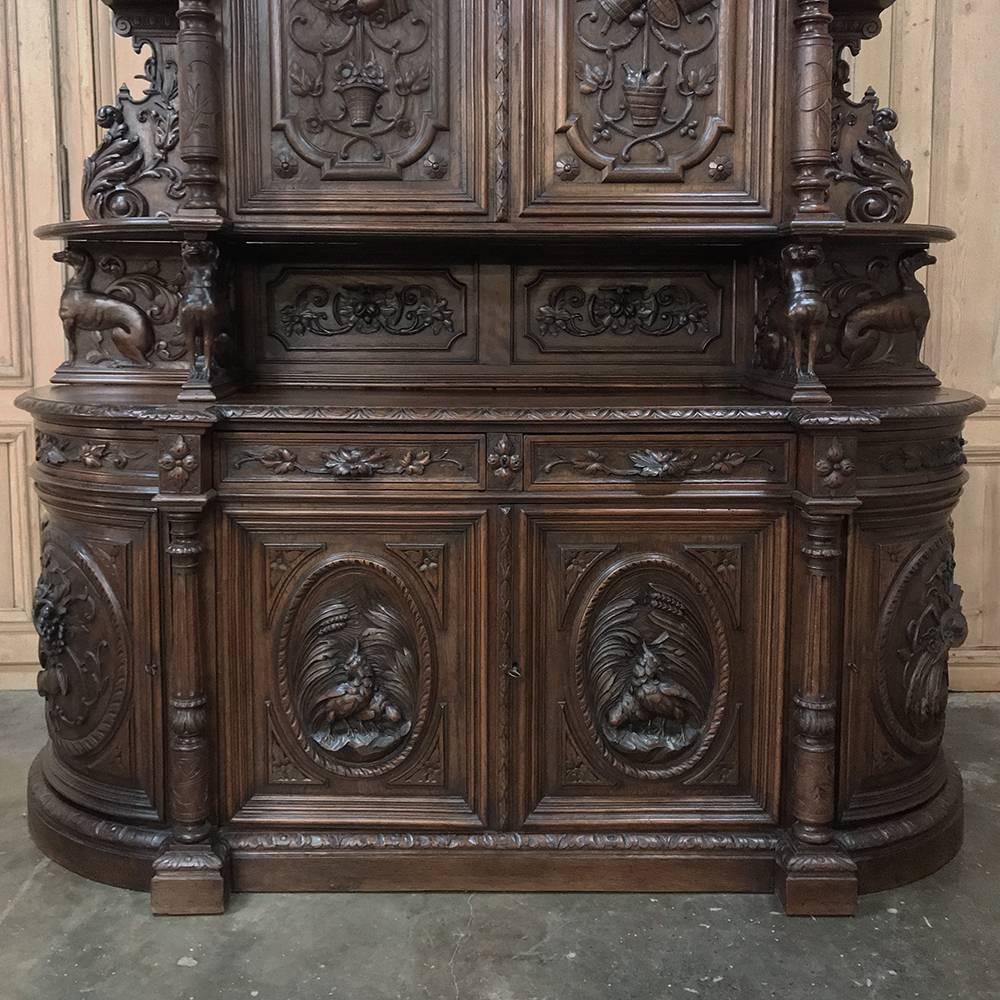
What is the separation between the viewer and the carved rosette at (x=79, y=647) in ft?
8.73

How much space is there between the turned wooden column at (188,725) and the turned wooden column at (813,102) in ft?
5.03

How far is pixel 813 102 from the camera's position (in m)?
2.57

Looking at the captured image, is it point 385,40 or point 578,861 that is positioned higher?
point 385,40

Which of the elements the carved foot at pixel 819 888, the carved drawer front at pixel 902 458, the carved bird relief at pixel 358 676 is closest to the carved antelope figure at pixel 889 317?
the carved drawer front at pixel 902 458

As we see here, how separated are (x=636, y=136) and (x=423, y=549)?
3.73 feet

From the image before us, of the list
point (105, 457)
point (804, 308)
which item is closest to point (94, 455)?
point (105, 457)

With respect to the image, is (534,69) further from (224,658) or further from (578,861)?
(578,861)

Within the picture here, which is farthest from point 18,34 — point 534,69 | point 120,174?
point 534,69

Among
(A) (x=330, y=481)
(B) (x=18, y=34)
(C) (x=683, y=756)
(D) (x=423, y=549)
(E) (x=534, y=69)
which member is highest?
(B) (x=18, y=34)

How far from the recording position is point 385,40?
267 centimetres

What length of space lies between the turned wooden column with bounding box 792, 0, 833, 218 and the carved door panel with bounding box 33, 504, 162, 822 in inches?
68.9

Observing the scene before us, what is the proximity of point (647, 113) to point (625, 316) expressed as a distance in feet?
1.90

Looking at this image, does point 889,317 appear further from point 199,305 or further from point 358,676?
point 199,305

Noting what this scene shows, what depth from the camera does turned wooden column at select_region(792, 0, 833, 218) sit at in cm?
255
